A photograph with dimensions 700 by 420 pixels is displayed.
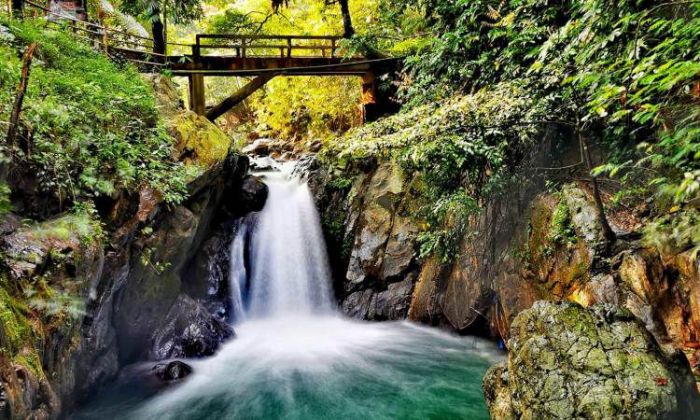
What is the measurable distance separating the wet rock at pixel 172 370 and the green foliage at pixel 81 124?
113 inches

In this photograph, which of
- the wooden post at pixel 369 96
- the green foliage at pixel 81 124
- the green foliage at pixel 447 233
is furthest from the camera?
the wooden post at pixel 369 96

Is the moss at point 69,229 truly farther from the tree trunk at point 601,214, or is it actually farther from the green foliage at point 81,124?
the tree trunk at point 601,214

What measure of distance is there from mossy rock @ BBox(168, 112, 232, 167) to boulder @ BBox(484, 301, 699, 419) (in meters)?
6.63

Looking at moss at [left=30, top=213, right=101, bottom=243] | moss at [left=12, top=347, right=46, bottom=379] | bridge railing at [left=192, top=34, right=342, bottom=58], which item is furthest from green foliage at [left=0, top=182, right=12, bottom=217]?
bridge railing at [left=192, top=34, right=342, bottom=58]

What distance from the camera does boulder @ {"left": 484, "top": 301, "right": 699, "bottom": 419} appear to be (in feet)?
11.7

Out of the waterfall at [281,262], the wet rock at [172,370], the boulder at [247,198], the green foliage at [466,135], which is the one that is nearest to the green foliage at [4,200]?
the wet rock at [172,370]

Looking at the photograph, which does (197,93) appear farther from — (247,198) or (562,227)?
(562,227)

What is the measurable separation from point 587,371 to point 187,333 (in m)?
6.95

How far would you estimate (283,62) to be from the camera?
42.7ft

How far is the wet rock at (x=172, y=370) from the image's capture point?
6.81 metres

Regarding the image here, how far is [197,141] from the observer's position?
853 cm

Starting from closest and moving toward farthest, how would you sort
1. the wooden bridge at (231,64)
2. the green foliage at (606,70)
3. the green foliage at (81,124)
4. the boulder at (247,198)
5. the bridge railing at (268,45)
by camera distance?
the green foliage at (606,70), the green foliage at (81,124), the wooden bridge at (231,64), the boulder at (247,198), the bridge railing at (268,45)

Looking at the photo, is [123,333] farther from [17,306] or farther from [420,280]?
[420,280]

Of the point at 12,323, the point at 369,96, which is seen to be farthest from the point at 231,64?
the point at 12,323
